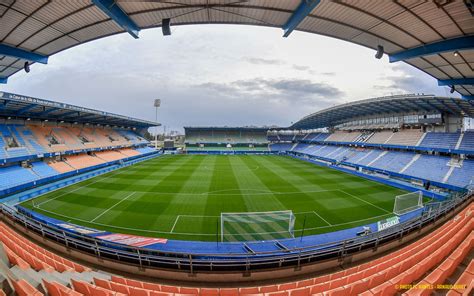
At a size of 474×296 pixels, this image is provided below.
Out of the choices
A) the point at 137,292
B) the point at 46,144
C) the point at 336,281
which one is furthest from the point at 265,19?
the point at 46,144

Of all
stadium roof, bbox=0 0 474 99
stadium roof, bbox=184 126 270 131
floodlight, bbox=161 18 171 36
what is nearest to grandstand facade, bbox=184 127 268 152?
stadium roof, bbox=184 126 270 131

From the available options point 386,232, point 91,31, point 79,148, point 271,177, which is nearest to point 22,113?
point 79,148

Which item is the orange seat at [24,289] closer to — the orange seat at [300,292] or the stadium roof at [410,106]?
the orange seat at [300,292]

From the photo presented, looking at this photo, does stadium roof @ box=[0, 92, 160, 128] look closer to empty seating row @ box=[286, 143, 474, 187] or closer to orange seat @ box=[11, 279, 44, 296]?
orange seat @ box=[11, 279, 44, 296]

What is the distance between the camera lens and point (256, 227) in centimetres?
1150

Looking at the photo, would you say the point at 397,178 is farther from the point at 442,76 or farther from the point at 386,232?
the point at 386,232

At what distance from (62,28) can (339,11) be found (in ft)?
36.3

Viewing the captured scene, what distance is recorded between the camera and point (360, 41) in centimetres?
880

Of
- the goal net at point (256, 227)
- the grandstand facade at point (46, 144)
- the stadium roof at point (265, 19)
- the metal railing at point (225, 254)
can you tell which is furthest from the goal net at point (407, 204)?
the grandstand facade at point (46, 144)

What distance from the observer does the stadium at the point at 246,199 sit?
5320 millimetres

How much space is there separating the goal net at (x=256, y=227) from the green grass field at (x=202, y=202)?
0.22m

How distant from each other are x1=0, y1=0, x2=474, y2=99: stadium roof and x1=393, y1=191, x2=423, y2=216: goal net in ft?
35.3

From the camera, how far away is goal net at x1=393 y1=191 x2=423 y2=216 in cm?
1488

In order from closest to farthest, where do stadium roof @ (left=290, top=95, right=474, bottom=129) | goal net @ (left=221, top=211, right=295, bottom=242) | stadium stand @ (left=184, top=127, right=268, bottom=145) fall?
goal net @ (left=221, top=211, right=295, bottom=242) < stadium roof @ (left=290, top=95, right=474, bottom=129) < stadium stand @ (left=184, top=127, right=268, bottom=145)
